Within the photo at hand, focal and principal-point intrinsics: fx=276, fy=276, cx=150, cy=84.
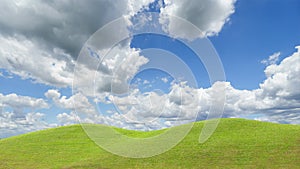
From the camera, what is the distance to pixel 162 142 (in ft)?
205

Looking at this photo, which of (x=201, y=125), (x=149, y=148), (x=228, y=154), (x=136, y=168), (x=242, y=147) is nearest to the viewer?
(x=136, y=168)

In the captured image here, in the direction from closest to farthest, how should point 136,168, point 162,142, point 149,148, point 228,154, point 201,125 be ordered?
point 136,168 < point 228,154 < point 149,148 < point 162,142 < point 201,125

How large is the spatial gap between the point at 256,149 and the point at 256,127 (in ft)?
59.5

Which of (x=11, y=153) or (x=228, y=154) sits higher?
(x=11, y=153)

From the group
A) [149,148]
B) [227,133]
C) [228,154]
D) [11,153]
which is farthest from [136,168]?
[11,153]

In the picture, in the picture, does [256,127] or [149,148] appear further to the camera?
[256,127]

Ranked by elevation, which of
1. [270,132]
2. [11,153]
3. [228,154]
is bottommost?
[228,154]

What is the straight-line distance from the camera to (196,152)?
171 ft

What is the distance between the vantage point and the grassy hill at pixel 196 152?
152 ft

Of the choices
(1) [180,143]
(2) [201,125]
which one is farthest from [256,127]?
(1) [180,143]

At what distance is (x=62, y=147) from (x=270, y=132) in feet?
159

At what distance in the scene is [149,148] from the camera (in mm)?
58625

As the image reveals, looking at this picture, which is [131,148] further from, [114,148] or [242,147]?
[242,147]

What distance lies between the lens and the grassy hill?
152ft
